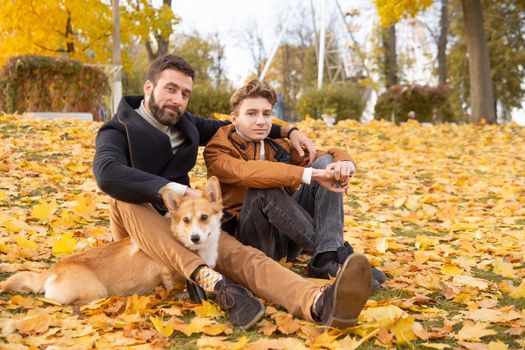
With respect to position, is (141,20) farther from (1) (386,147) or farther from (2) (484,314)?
(2) (484,314)

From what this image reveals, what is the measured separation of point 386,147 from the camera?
32.3 feet

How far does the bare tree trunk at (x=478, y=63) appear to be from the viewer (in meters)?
13.4

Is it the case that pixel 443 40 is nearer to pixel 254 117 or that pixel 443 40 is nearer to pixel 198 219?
pixel 254 117

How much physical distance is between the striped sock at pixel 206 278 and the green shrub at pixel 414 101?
1427 cm

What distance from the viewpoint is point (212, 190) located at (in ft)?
10.7

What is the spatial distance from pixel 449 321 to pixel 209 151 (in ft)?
6.28

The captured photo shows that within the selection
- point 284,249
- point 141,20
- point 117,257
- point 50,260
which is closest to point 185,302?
point 117,257

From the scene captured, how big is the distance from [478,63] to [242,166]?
11.8m

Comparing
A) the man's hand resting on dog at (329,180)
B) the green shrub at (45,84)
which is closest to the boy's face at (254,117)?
the man's hand resting on dog at (329,180)

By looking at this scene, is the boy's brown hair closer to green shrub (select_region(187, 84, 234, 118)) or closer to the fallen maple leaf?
the fallen maple leaf

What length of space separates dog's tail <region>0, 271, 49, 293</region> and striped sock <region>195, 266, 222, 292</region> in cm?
93

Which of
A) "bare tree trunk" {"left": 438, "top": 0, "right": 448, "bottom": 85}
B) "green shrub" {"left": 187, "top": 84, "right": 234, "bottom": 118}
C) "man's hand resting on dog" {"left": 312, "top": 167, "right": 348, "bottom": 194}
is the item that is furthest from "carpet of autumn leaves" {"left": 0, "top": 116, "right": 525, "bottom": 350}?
"bare tree trunk" {"left": 438, "top": 0, "right": 448, "bottom": 85}

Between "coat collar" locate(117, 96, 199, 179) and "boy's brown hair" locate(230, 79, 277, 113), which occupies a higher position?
"boy's brown hair" locate(230, 79, 277, 113)

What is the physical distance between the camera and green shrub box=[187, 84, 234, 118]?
1442 cm
